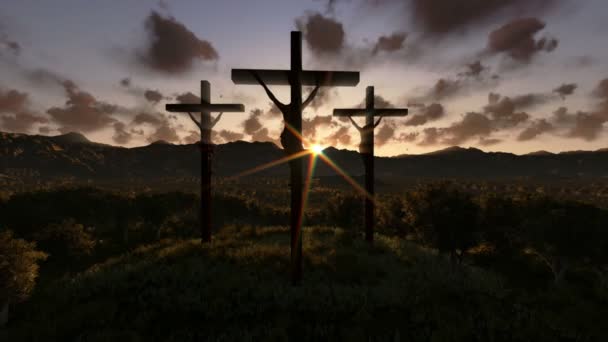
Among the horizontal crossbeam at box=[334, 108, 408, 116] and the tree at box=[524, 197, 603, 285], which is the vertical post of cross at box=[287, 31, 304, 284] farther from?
the tree at box=[524, 197, 603, 285]

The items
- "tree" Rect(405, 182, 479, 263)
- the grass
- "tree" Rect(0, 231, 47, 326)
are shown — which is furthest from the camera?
"tree" Rect(405, 182, 479, 263)

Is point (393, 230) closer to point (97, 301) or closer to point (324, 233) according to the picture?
point (324, 233)

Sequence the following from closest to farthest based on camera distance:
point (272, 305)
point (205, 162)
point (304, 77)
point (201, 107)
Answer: point (272, 305) → point (304, 77) → point (201, 107) → point (205, 162)

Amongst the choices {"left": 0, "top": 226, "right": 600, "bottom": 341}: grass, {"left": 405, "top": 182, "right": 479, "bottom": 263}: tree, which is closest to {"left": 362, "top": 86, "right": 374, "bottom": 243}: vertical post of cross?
{"left": 0, "top": 226, "right": 600, "bottom": 341}: grass

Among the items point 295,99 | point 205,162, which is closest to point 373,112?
point 295,99

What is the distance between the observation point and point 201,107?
11.9m

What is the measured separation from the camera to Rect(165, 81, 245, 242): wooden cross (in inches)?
467

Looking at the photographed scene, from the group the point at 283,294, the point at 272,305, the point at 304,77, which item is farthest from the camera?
the point at 304,77

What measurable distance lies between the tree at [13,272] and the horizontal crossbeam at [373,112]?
43.2 feet

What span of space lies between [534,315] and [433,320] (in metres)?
2.45

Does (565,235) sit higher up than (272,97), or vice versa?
(272,97)

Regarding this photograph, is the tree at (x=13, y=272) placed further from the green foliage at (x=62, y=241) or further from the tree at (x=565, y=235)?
the tree at (x=565, y=235)

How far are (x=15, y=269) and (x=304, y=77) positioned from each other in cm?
1216

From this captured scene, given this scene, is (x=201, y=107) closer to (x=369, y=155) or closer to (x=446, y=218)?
(x=369, y=155)
